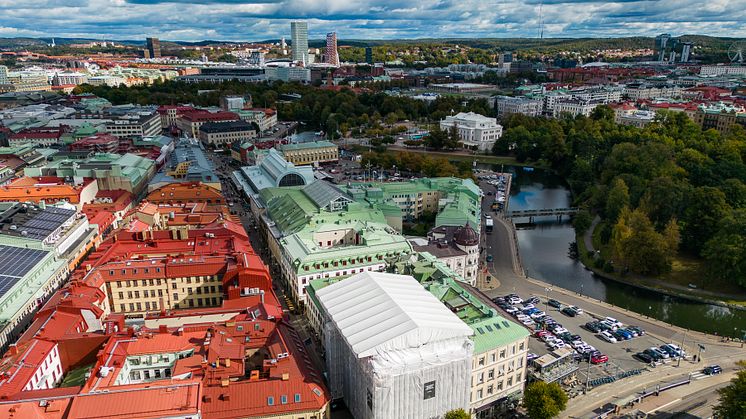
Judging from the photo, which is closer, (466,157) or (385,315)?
(385,315)

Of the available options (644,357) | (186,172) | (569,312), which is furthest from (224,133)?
(644,357)

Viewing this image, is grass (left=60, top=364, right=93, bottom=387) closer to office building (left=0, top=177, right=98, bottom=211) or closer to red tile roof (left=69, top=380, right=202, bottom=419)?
red tile roof (left=69, top=380, right=202, bottom=419)

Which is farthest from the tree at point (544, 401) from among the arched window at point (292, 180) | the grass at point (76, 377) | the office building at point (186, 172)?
the office building at point (186, 172)

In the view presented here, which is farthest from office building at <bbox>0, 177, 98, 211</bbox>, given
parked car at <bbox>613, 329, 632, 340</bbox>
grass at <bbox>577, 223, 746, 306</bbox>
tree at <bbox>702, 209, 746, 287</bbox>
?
tree at <bbox>702, 209, 746, 287</bbox>

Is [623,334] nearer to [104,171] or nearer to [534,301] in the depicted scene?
[534,301]

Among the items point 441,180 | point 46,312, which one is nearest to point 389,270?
point 46,312

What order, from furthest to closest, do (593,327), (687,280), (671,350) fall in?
(687,280), (593,327), (671,350)

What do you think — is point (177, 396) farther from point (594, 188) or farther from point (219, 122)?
point (219, 122)
